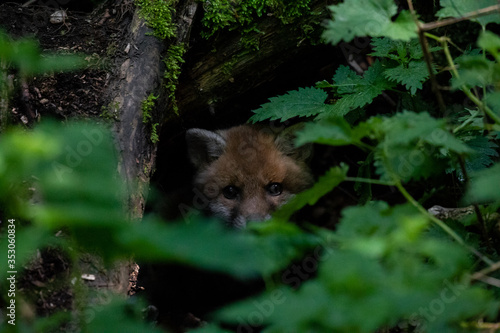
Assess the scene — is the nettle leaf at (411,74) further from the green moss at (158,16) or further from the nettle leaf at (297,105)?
the green moss at (158,16)

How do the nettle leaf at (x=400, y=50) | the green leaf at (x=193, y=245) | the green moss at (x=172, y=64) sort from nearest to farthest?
1. the green leaf at (x=193, y=245)
2. the nettle leaf at (x=400, y=50)
3. the green moss at (x=172, y=64)

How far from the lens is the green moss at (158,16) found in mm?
4102

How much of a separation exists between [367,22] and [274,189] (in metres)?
2.71

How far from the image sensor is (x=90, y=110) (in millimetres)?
3637

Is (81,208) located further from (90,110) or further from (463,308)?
(90,110)

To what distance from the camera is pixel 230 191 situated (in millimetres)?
5066

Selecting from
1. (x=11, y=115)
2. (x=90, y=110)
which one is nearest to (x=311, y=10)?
(x=90, y=110)

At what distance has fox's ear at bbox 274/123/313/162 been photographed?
5168 millimetres

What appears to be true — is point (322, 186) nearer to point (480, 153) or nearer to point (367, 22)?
point (367, 22)

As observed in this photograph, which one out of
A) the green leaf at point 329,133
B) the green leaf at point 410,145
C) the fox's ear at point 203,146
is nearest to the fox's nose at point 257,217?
the fox's ear at point 203,146

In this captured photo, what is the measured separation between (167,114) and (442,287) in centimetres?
323

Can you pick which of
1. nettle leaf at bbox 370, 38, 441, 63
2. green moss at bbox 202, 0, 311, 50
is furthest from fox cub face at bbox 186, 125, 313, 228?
nettle leaf at bbox 370, 38, 441, 63

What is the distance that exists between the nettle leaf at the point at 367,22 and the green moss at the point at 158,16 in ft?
6.41

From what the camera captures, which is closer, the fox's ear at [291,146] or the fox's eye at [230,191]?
the fox's eye at [230,191]
